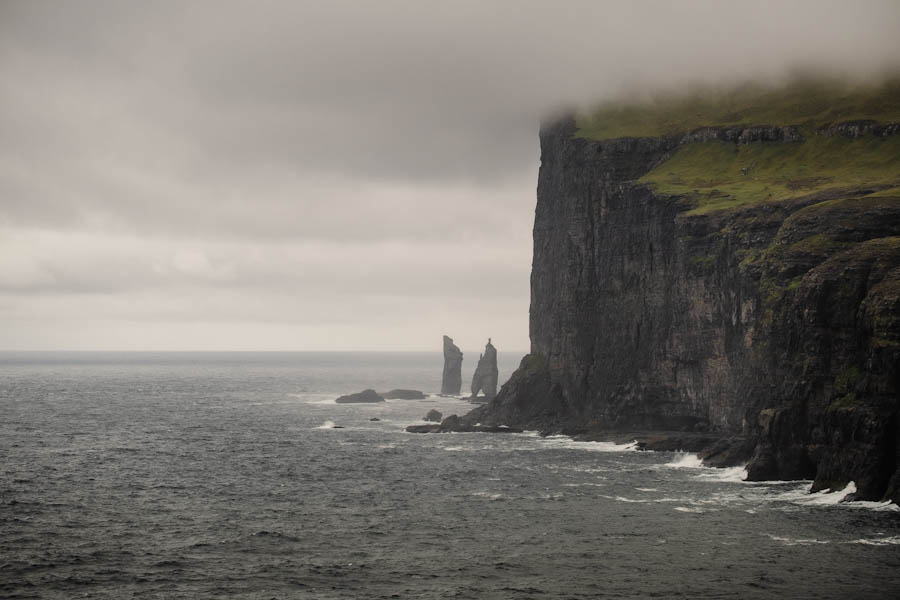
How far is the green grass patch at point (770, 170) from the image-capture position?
422ft

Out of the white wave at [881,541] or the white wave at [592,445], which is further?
the white wave at [592,445]

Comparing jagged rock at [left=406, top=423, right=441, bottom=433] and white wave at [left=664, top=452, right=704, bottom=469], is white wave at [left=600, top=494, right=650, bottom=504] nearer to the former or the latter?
white wave at [left=664, top=452, right=704, bottom=469]

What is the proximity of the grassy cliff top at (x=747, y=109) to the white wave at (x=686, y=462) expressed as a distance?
68.5 metres

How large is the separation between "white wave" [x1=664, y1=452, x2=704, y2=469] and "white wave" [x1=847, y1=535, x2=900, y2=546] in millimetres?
41477

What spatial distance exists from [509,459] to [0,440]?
79.2 metres

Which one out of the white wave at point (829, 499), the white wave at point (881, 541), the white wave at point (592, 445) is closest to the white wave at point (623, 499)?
the white wave at point (829, 499)

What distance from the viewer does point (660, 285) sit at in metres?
141

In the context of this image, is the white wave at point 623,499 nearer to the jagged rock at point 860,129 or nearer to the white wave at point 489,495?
the white wave at point 489,495

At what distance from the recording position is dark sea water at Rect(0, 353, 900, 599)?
62.2m

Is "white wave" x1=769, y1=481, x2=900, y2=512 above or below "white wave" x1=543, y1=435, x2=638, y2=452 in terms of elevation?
below

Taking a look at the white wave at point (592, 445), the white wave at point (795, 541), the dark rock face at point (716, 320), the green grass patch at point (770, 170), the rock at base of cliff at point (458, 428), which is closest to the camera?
the white wave at point (795, 541)

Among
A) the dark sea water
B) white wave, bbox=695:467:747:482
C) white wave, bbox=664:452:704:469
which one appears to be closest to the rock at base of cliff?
the dark sea water

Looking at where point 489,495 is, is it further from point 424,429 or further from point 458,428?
point 458,428

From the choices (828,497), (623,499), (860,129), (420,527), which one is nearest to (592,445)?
(623,499)
